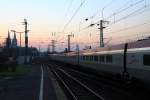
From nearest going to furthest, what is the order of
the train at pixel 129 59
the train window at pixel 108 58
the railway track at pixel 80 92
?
1. the train at pixel 129 59
2. the railway track at pixel 80 92
3. the train window at pixel 108 58

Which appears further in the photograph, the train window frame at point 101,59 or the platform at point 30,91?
the train window frame at point 101,59

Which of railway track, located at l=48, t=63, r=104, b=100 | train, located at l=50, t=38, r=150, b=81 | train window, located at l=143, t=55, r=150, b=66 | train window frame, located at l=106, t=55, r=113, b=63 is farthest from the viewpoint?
train window frame, located at l=106, t=55, r=113, b=63

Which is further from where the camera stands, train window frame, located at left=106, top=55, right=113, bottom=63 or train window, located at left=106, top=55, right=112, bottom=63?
train window, located at left=106, top=55, right=112, bottom=63

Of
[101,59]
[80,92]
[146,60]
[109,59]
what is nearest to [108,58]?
[109,59]

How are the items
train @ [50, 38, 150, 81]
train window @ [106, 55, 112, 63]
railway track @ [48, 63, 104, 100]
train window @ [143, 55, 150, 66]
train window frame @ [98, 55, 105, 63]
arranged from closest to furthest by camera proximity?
train window @ [143, 55, 150, 66] < train @ [50, 38, 150, 81] < railway track @ [48, 63, 104, 100] < train window @ [106, 55, 112, 63] < train window frame @ [98, 55, 105, 63]

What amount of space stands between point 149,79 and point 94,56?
70.1 ft

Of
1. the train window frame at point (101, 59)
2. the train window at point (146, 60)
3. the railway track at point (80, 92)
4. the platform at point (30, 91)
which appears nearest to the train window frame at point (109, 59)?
the train window frame at point (101, 59)

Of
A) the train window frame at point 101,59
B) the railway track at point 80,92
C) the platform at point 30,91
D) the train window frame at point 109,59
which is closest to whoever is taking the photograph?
the railway track at point 80,92

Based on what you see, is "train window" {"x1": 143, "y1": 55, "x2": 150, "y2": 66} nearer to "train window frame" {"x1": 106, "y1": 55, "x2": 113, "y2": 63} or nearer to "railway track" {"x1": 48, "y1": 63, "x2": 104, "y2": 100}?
"railway track" {"x1": 48, "y1": 63, "x2": 104, "y2": 100}

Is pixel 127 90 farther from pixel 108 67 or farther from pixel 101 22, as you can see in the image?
pixel 101 22

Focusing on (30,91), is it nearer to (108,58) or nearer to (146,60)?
(108,58)

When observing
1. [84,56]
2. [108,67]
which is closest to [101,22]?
[84,56]

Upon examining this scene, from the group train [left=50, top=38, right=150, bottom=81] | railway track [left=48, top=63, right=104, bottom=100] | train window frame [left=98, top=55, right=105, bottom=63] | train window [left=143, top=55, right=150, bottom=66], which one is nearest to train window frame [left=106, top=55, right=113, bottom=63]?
train [left=50, top=38, right=150, bottom=81]

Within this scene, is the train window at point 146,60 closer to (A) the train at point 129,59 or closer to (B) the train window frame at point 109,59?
(A) the train at point 129,59
